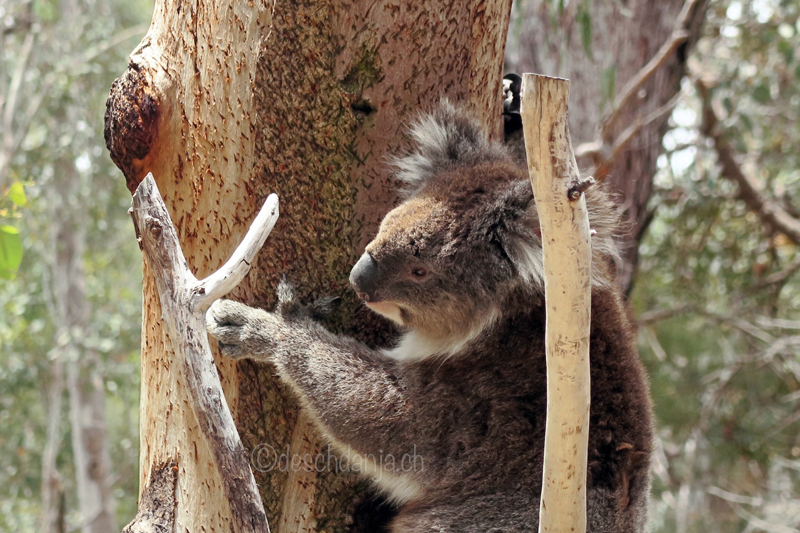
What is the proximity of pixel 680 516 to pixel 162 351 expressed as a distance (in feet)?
27.8

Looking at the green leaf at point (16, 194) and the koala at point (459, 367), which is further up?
the green leaf at point (16, 194)

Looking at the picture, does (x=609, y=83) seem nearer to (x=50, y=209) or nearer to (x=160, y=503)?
(x=160, y=503)

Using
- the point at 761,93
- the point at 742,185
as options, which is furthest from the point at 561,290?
the point at 761,93

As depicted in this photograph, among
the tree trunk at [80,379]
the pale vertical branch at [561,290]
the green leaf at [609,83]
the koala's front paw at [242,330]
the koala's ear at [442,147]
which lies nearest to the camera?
the pale vertical branch at [561,290]

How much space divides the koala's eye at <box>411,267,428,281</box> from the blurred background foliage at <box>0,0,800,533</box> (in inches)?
168

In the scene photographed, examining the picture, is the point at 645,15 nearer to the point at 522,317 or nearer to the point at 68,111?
the point at 522,317

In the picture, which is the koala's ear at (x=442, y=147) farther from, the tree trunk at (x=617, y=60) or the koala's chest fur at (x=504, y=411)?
the tree trunk at (x=617, y=60)

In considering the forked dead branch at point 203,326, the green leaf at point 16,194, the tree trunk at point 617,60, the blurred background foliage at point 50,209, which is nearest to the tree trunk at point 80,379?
the blurred background foliage at point 50,209

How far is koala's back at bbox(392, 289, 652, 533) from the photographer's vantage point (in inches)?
83.5

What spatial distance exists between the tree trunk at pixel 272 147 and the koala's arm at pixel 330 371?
8 cm

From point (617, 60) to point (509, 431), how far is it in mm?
3543

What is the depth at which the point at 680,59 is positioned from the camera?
4852 mm
